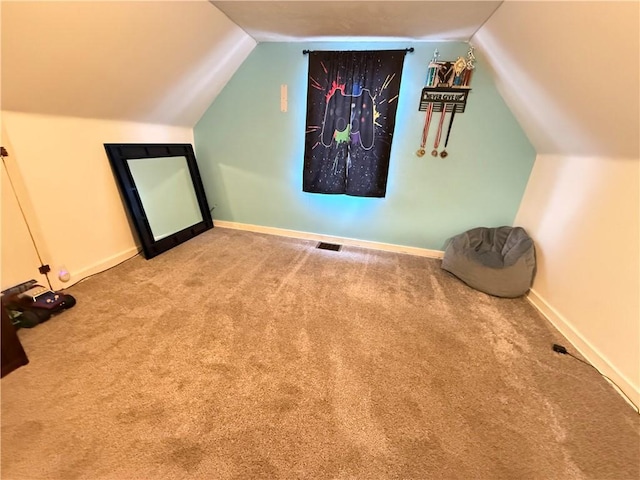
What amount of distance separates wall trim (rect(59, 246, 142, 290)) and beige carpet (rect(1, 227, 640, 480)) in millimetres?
109

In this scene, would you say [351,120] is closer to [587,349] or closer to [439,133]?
[439,133]

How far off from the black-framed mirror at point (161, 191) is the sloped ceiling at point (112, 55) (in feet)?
1.05

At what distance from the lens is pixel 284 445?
1138 mm

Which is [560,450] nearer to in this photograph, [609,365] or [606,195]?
[609,365]

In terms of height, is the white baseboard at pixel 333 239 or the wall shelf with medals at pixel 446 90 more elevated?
the wall shelf with medals at pixel 446 90

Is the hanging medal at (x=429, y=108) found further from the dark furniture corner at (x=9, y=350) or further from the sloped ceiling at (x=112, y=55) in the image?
the dark furniture corner at (x=9, y=350)

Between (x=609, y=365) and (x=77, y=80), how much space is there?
3606 mm

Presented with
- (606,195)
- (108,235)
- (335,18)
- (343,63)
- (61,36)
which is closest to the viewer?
(61,36)

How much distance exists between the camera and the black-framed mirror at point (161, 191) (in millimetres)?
2426

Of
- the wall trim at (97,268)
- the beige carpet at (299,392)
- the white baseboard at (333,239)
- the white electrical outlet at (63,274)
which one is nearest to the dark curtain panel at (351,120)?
the white baseboard at (333,239)

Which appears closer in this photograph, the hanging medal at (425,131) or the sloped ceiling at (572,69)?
the sloped ceiling at (572,69)

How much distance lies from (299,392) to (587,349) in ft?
5.86

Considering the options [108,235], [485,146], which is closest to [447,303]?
[485,146]

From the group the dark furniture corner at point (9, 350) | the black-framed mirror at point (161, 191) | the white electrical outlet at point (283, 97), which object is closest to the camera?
the dark furniture corner at point (9, 350)
